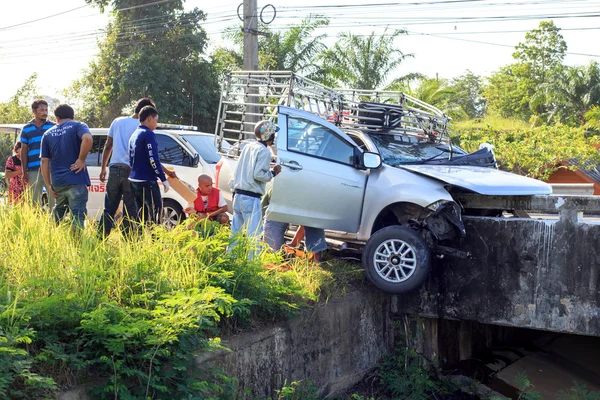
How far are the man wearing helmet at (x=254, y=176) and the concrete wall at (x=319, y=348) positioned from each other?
124 centimetres

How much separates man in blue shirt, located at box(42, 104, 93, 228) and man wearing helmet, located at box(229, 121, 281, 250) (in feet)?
5.29

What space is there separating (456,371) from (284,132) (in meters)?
3.90

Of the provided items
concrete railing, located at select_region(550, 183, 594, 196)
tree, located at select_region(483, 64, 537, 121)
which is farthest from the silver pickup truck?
tree, located at select_region(483, 64, 537, 121)

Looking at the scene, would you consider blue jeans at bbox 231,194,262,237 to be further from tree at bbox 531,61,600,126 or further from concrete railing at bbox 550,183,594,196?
tree at bbox 531,61,600,126

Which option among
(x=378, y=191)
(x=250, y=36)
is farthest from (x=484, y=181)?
(x=250, y=36)

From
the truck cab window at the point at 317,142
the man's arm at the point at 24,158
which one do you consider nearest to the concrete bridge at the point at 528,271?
the truck cab window at the point at 317,142

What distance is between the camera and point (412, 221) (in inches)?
287

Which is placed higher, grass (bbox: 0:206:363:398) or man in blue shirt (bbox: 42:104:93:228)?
man in blue shirt (bbox: 42:104:93:228)

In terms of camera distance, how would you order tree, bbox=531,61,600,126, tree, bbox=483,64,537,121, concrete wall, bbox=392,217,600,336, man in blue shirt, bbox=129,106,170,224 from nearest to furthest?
concrete wall, bbox=392,217,600,336 < man in blue shirt, bbox=129,106,170,224 < tree, bbox=531,61,600,126 < tree, bbox=483,64,537,121

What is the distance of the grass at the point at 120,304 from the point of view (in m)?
4.11

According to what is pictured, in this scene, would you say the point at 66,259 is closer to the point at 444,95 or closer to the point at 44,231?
the point at 44,231

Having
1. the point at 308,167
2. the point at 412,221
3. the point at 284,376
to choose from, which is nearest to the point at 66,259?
the point at 284,376

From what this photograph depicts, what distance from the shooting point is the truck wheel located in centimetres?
682

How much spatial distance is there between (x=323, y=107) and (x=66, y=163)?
135 inches
